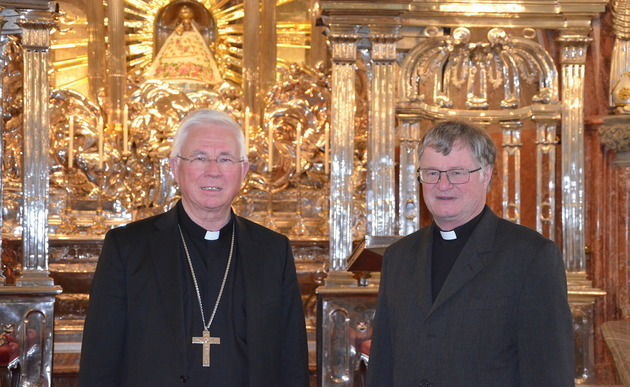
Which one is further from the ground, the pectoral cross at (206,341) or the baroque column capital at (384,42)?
the baroque column capital at (384,42)

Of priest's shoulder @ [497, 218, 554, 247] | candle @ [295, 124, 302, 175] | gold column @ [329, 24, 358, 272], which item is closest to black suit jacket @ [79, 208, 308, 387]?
priest's shoulder @ [497, 218, 554, 247]

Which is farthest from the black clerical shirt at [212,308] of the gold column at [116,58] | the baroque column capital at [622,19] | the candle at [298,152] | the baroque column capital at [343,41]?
the gold column at [116,58]

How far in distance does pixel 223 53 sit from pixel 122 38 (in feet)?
3.93

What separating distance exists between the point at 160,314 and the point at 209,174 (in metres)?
0.48

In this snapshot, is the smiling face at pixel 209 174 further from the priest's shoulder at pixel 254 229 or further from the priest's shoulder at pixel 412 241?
the priest's shoulder at pixel 412 241

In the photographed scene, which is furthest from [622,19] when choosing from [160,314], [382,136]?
[160,314]

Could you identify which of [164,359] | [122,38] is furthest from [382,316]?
[122,38]

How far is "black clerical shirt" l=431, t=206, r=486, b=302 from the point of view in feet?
9.60

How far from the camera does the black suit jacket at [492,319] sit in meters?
2.73

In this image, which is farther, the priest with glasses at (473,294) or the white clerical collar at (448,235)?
the white clerical collar at (448,235)

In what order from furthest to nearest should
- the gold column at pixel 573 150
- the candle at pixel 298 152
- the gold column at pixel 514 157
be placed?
1. the candle at pixel 298 152
2. the gold column at pixel 514 157
3. the gold column at pixel 573 150

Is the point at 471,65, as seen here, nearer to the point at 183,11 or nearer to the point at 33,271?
the point at 33,271

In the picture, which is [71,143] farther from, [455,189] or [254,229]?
[455,189]

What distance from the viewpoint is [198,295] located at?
306 cm
